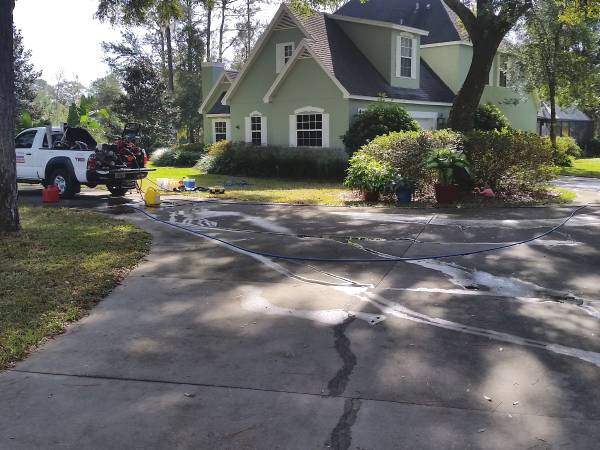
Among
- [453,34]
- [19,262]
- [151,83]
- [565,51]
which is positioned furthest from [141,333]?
[151,83]

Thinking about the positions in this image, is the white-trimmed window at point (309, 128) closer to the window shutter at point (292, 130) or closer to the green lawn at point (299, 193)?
the window shutter at point (292, 130)

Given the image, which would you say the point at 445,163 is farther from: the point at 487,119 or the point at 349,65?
the point at 487,119

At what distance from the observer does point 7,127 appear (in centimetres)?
923

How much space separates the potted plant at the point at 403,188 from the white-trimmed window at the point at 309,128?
29.2 feet

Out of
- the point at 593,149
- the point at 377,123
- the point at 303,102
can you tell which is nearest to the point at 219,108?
the point at 303,102

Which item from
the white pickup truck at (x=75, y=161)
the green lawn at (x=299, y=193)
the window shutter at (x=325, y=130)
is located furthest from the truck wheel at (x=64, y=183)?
the window shutter at (x=325, y=130)

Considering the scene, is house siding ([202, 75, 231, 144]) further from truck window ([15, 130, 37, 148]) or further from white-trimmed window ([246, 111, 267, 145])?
truck window ([15, 130, 37, 148])

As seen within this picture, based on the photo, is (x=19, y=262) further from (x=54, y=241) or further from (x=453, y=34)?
(x=453, y=34)

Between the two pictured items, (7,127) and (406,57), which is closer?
(7,127)

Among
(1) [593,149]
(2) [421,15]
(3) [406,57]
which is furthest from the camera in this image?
(1) [593,149]

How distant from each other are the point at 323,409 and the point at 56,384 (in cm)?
203

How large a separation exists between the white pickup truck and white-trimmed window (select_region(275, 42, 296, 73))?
10.2 m

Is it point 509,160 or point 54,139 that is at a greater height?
point 54,139

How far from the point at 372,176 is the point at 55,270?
8.39m
